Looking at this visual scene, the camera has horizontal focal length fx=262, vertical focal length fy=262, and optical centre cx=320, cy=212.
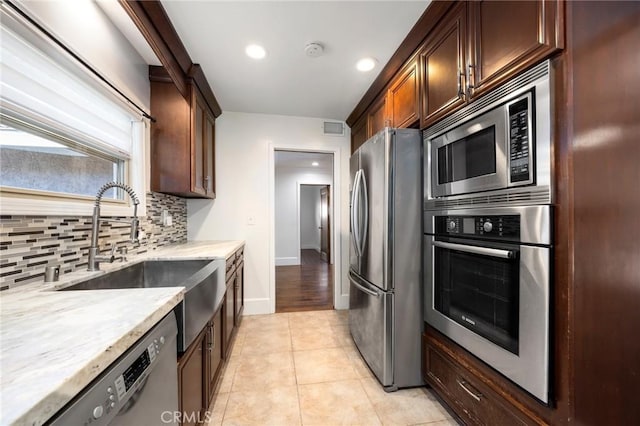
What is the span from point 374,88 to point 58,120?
7.46 ft

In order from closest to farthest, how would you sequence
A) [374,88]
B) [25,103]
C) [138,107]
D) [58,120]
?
1. [25,103]
2. [58,120]
3. [138,107]
4. [374,88]

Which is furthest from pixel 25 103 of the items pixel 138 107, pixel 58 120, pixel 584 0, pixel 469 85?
pixel 584 0

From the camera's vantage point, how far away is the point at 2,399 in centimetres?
42

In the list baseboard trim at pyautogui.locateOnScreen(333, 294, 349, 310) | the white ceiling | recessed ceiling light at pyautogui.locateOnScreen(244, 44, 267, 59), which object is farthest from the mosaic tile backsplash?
baseboard trim at pyautogui.locateOnScreen(333, 294, 349, 310)

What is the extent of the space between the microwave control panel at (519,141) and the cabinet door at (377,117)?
1.21 metres

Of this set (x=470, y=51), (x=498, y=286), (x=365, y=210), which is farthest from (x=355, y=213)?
(x=470, y=51)

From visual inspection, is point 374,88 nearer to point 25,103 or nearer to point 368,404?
point 25,103

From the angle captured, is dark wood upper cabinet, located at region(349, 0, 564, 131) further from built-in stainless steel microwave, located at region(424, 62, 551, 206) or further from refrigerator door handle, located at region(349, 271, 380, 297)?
refrigerator door handle, located at region(349, 271, 380, 297)

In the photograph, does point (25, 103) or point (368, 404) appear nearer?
point (25, 103)

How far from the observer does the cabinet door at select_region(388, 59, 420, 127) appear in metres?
1.85

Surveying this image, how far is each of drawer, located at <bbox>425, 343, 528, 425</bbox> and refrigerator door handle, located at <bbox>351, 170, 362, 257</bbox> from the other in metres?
0.87

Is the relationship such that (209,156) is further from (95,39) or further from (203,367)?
(203,367)

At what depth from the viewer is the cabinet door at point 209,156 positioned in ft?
8.85

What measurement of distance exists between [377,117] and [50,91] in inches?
89.8
